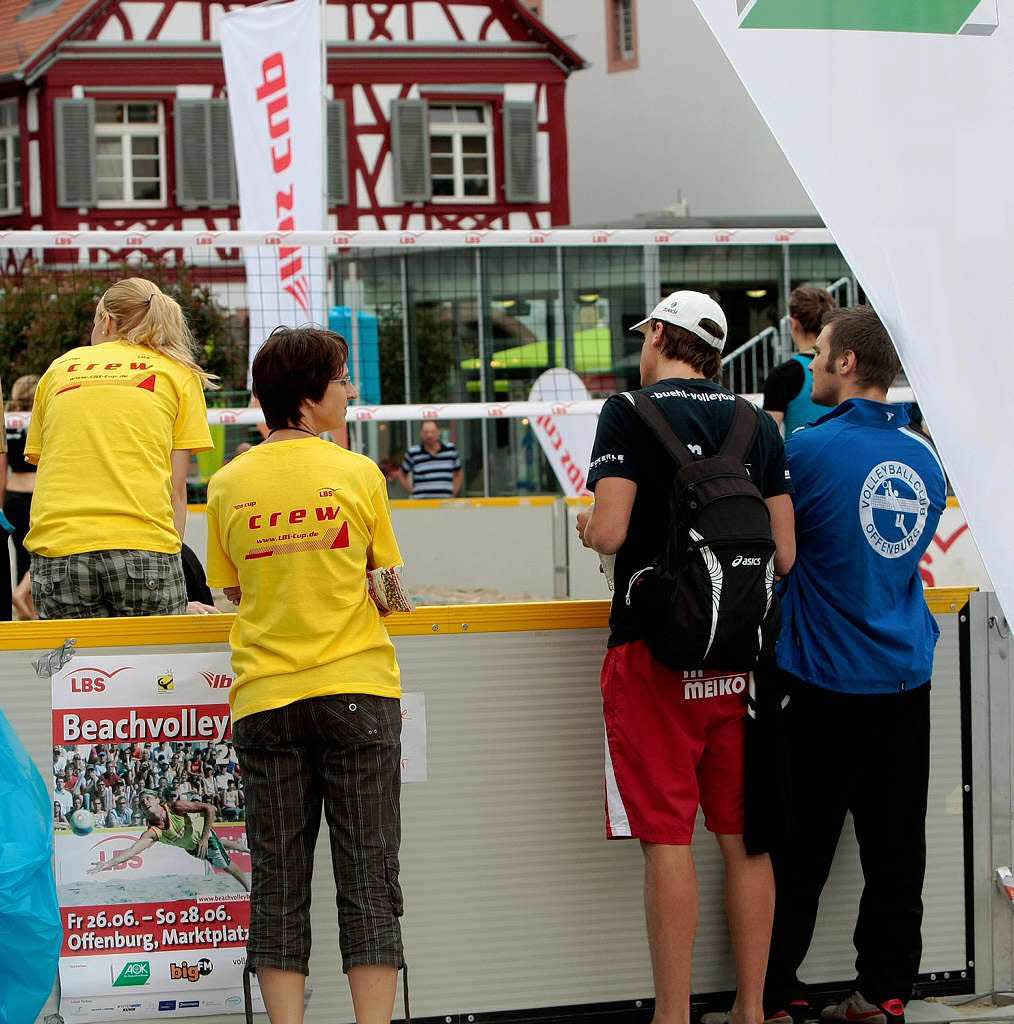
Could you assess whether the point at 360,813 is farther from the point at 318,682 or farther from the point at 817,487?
the point at 817,487

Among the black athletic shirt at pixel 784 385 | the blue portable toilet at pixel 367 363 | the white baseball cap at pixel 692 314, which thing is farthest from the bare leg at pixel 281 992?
the blue portable toilet at pixel 367 363

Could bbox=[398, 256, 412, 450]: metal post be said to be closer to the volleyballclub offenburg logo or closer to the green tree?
the green tree

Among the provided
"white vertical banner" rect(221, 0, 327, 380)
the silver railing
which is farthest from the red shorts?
the silver railing

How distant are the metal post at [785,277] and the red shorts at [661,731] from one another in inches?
759

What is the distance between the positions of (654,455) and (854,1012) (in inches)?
66.9

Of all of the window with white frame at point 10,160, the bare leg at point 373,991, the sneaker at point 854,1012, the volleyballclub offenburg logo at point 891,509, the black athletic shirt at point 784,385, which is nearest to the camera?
the bare leg at point 373,991

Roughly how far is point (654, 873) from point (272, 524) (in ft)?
4.31

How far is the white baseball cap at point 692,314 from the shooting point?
4.00 meters

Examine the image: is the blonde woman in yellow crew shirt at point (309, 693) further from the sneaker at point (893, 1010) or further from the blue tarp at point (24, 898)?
the sneaker at point (893, 1010)

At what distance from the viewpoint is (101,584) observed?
4414 millimetres

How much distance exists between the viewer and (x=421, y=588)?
12.4 metres

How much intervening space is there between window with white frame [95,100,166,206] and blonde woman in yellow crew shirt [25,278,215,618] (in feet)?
81.5

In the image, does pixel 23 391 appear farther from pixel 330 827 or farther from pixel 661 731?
pixel 661 731

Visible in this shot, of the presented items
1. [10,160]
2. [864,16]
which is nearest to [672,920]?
[864,16]
